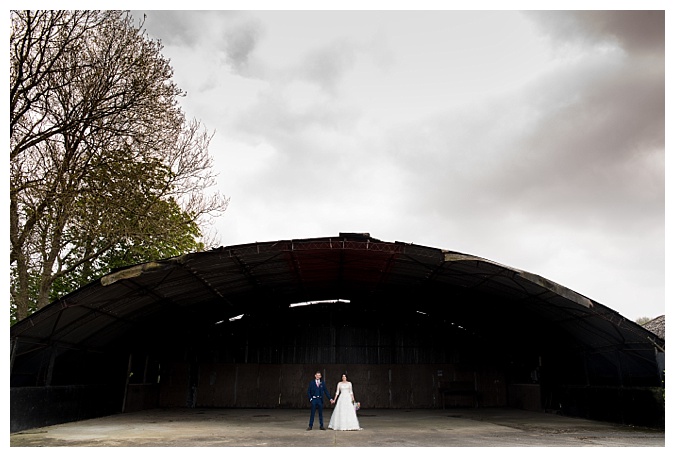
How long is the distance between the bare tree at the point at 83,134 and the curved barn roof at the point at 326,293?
2706 millimetres

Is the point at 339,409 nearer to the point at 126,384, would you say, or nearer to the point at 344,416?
the point at 344,416

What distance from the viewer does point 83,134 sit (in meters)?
17.6

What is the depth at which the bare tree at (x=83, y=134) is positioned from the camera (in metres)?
15.7

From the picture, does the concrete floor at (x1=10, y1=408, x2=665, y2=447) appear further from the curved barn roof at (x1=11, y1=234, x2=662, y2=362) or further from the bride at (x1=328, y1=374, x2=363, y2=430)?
the curved barn roof at (x1=11, y1=234, x2=662, y2=362)

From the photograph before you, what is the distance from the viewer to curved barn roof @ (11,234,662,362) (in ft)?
47.3

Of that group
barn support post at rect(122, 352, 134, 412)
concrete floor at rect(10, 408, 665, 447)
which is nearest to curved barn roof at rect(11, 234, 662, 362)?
barn support post at rect(122, 352, 134, 412)

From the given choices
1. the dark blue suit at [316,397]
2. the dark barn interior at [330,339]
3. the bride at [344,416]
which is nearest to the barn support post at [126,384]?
the dark barn interior at [330,339]

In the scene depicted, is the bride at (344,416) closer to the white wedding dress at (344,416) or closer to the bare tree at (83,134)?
the white wedding dress at (344,416)

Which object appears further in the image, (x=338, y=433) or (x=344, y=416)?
(x=344, y=416)

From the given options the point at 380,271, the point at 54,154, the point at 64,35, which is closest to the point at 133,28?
the point at 64,35

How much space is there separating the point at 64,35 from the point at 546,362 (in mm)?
20351

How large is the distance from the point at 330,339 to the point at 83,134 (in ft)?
45.8

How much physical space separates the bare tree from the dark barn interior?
122 inches

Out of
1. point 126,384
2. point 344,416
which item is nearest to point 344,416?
point 344,416
